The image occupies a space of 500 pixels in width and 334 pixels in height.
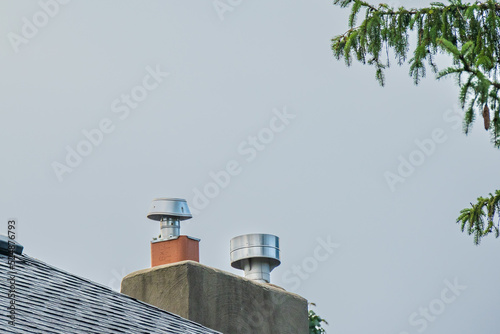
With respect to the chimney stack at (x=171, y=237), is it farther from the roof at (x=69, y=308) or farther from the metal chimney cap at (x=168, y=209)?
the roof at (x=69, y=308)

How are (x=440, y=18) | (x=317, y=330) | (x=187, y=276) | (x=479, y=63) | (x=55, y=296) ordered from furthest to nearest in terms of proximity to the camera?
1. (x=317, y=330)
2. (x=440, y=18)
3. (x=187, y=276)
4. (x=479, y=63)
5. (x=55, y=296)

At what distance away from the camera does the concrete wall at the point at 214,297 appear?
9359mm

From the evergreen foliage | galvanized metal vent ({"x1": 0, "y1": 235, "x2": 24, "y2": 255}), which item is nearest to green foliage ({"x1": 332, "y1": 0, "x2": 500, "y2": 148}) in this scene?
the evergreen foliage

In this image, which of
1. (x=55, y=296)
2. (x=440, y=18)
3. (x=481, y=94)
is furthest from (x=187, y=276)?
(x=440, y=18)

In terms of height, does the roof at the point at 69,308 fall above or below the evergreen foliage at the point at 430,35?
below

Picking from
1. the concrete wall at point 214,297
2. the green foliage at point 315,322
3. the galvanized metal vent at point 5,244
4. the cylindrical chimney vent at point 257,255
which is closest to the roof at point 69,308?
the galvanized metal vent at point 5,244

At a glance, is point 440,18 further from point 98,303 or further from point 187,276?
point 98,303

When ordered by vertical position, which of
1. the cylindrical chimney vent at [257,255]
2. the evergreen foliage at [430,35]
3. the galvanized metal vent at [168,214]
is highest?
the evergreen foliage at [430,35]

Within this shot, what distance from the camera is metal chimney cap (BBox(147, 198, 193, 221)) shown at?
10.7 m

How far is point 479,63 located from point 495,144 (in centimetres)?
171

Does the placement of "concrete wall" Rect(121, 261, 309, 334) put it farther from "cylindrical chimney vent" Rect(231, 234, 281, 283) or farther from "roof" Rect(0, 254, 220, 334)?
"roof" Rect(0, 254, 220, 334)

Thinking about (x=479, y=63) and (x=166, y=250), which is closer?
(x=479, y=63)

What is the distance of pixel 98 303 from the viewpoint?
7762mm

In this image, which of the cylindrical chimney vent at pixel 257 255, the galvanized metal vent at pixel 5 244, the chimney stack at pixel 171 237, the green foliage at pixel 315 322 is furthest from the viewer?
the green foliage at pixel 315 322
